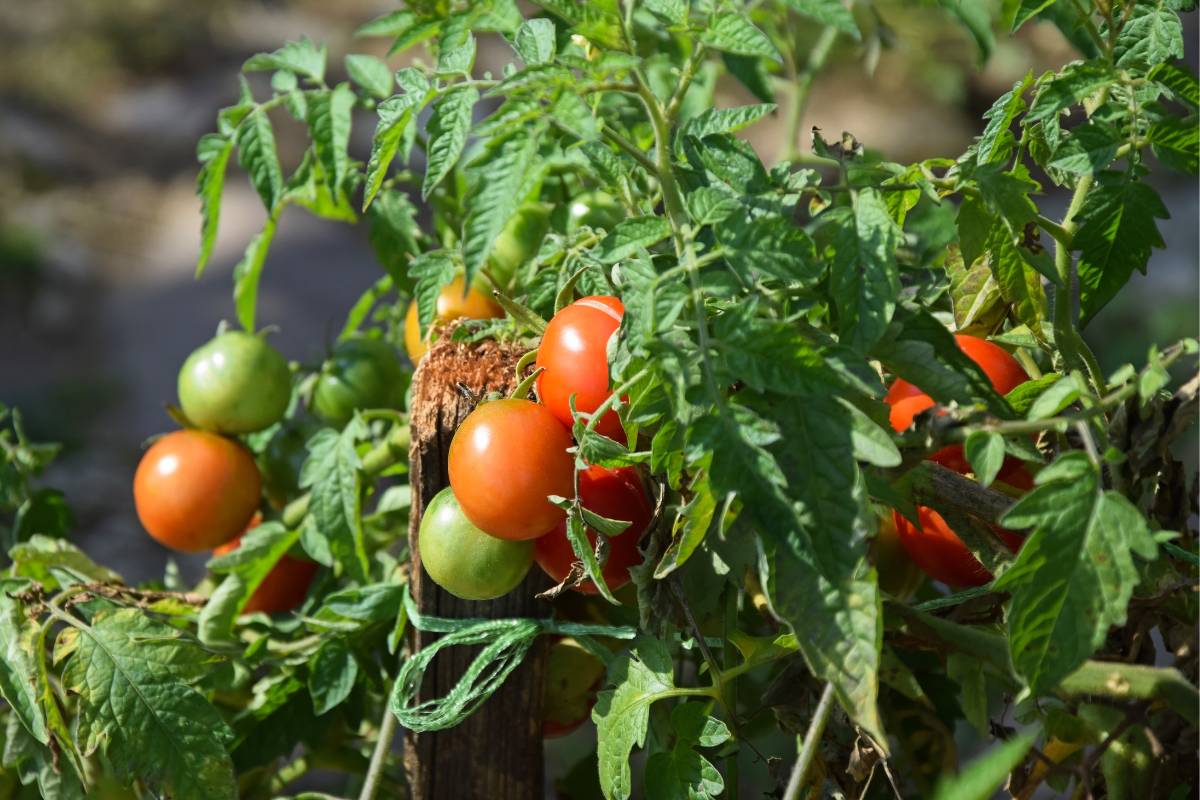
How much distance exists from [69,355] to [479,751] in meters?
3.25

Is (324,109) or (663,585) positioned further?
(324,109)

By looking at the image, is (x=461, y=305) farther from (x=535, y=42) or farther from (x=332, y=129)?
(x=535, y=42)

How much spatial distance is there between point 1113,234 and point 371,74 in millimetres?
570

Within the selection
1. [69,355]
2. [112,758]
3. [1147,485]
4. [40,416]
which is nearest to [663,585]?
[1147,485]

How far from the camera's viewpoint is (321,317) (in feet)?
12.2

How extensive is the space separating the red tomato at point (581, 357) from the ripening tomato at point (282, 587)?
450 mm

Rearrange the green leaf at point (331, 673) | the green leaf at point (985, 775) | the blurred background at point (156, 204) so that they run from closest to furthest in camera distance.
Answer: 1. the green leaf at point (985, 775)
2. the green leaf at point (331, 673)
3. the blurred background at point (156, 204)

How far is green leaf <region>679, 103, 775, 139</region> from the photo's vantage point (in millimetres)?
643

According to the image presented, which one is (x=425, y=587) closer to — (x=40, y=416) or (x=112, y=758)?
(x=112, y=758)

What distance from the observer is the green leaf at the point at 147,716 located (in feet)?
2.69

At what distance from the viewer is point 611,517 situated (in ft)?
2.43

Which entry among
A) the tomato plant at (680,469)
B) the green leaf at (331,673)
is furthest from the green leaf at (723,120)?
the green leaf at (331,673)

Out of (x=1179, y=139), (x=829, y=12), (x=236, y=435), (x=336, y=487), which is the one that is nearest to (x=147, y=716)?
(x=336, y=487)

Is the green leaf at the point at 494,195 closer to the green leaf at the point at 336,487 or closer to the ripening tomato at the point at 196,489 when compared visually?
the green leaf at the point at 336,487
